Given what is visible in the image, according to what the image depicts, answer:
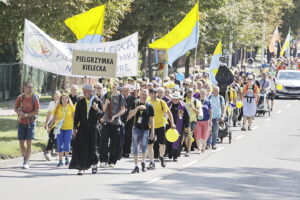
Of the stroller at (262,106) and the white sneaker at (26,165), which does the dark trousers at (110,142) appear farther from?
the stroller at (262,106)

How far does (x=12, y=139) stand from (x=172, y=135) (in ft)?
15.5

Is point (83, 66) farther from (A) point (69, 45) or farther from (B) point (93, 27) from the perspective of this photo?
(B) point (93, 27)

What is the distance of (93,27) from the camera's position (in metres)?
20.9

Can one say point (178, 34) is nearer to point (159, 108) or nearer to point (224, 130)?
point (224, 130)

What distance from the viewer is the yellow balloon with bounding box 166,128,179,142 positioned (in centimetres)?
1812

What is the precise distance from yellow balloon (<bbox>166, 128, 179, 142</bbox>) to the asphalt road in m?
0.60

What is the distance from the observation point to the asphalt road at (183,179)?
13.8 metres

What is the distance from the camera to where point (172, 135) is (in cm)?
1816

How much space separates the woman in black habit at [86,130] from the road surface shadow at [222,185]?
1518 mm

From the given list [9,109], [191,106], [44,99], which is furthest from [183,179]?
[44,99]

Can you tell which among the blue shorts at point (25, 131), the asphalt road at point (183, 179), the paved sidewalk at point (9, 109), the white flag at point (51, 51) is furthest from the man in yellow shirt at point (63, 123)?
the paved sidewalk at point (9, 109)

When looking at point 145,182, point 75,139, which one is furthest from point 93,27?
point 145,182

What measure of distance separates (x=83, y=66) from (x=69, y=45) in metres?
1.18

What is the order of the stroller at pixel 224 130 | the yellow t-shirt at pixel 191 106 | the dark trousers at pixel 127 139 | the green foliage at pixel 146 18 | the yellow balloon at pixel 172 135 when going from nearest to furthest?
the yellow balloon at pixel 172 135 → the dark trousers at pixel 127 139 → the yellow t-shirt at pixel 191 106 → the stroller at pixel 224 130 → the green foliage at pixel 146 18
